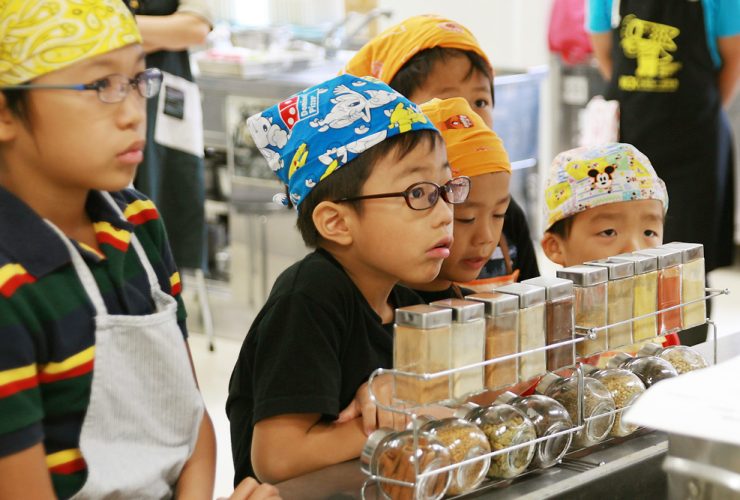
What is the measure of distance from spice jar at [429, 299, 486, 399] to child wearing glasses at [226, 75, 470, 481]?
0.22m

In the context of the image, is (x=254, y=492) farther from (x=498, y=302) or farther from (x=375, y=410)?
(x=498, y=302)

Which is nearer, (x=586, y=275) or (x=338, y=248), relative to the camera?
(x=586, y=275)

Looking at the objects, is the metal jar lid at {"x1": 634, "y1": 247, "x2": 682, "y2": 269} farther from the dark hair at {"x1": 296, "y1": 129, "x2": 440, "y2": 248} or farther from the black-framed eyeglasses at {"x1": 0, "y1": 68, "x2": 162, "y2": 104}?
the black-framed eyeglasses at {"x1": 0, "y1": 68, "x2": 162, "y2": 104}

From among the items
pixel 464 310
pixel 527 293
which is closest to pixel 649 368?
pixel 527 293

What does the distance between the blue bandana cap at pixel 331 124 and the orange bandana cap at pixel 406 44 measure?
67 cm

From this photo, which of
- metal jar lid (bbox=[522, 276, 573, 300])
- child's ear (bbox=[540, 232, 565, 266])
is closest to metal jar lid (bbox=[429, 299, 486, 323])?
metal jar lid (bbox=[522, 276, 573, 300])

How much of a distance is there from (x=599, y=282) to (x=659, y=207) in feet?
2.11

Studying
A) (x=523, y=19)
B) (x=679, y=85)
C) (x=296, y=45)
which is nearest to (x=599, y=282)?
(x=679, y=85)

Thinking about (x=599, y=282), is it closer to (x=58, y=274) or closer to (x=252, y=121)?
(x=252, y=121)

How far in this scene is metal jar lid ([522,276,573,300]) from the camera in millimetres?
1284

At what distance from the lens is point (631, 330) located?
4.65 ft

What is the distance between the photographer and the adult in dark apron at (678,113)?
3512 millimetres

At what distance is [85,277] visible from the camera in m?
1.27

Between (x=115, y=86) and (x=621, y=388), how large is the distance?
2.38 feet
